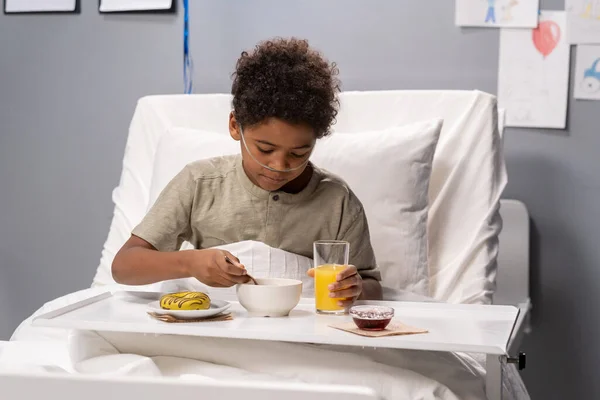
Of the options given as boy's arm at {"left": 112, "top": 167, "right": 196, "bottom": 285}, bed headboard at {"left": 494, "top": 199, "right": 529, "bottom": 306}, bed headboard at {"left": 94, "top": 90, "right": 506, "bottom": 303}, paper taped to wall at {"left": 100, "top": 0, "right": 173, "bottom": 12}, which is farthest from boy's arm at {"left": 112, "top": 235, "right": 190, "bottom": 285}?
paper taped to wall at {"left": 100, "top": 0, "right": 173, "bottom": 12}

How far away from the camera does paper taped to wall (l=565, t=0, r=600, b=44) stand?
6.96 ft

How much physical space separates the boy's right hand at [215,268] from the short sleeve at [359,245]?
36cm

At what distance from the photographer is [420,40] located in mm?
2270

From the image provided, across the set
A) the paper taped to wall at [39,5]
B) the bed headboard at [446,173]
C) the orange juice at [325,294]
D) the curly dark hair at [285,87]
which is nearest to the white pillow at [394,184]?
the bed headboard at [446,173]

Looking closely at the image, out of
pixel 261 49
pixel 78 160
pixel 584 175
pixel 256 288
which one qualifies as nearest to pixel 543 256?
pixel 584 175

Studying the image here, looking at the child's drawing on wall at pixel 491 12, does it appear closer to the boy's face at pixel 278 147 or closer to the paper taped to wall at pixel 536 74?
the paper taped to wall at pixel 536 74

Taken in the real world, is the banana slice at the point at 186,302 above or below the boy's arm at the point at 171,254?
below

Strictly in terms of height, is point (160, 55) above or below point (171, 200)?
above

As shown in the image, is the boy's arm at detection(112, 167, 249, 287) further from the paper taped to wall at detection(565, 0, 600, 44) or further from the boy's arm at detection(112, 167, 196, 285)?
the paper taped to wall at detection(565, 0, 600, 44)

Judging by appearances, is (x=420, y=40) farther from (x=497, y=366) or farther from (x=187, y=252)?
(x=497, y=366)

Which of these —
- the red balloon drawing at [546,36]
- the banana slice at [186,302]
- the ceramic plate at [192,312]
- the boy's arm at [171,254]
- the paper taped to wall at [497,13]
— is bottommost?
the ceramic plate at [192,312]

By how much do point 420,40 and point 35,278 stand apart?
1.39m

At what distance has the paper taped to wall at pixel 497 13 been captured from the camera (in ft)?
7.07

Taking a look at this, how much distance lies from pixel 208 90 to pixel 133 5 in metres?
0.34
